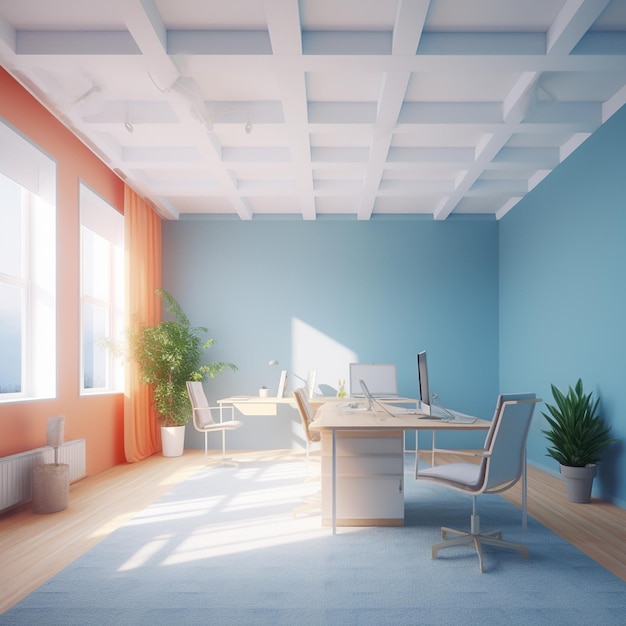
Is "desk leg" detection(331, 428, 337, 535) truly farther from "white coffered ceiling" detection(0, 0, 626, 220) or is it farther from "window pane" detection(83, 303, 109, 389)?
"window pane" detection(83, 303, 109, 389)

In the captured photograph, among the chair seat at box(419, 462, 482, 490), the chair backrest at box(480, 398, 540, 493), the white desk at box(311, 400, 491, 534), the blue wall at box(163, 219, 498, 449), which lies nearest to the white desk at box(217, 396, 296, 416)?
the blue wall at box(163, 219, 498, 449)

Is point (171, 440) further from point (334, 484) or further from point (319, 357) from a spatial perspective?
point (334, 484)

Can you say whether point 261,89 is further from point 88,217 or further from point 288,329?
point 288,329

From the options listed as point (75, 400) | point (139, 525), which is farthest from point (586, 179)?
point (75, 400)

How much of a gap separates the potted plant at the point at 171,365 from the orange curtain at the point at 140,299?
152 millimetres

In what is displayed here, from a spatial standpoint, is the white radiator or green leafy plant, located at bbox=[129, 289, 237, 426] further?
green leafy plant, located at bbox=[129, 289, 237, 426]

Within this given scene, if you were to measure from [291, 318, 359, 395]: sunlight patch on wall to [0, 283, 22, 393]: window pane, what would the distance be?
12.7 feet

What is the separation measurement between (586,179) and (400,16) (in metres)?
2.80

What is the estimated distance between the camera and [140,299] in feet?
24.3

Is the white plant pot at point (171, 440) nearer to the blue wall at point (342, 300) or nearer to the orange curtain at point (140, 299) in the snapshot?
the orange curtain at point (140, 299)

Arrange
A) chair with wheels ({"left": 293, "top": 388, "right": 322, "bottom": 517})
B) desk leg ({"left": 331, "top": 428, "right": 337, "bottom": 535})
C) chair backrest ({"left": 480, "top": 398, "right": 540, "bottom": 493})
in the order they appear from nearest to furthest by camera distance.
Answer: chair backrest ({"left": 480, "top": 398, "right": 540, "bottom": 493}), desk leg ({"left": 331, "top": 428, "right": 337, "bottom": 535}), chair with wheels ({"left": 293, "top": 388, "right": 322, "bottom": 517})

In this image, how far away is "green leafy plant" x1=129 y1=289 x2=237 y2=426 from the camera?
23.4ft

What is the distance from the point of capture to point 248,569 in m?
3.32

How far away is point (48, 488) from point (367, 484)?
2379mm
